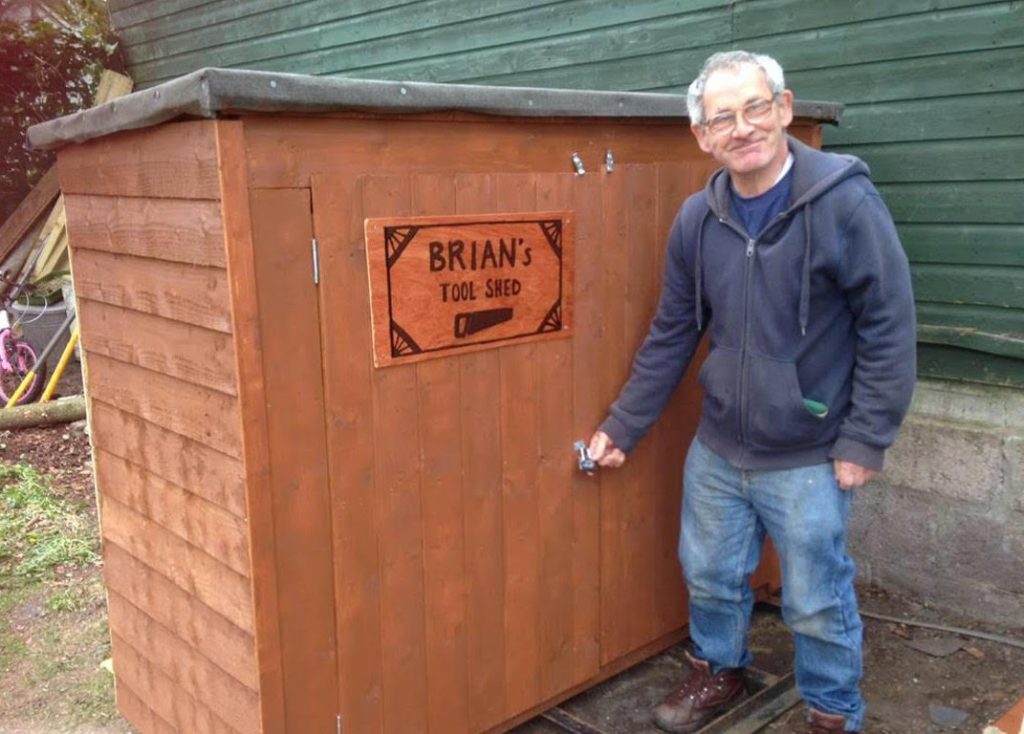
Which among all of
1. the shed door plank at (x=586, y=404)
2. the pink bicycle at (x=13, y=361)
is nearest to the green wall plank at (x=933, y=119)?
the shed door plank at (x=586, y=404)

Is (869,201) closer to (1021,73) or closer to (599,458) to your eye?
(599,458)

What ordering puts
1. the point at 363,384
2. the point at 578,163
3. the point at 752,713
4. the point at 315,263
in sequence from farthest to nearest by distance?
the point at 752,713 → the point at 578,163 → the point at 363,384 → the point at 315,263

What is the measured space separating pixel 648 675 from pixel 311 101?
2.25 meters

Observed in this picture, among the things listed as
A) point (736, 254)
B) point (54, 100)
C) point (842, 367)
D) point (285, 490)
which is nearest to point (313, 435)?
point (285, 490)

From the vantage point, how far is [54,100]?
9.21 m

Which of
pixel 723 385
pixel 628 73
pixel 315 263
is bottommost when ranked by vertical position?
pixel 723 385

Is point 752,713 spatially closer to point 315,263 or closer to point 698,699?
point 698,699

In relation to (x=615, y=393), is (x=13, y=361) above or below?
below

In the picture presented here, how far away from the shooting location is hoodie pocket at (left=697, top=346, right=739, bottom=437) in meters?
2.67

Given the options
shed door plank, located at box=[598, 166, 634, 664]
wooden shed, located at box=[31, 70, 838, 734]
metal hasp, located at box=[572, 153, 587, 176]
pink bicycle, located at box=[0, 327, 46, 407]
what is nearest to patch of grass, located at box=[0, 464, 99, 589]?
wooden shed, located at box=[31, 70, 838, 734]

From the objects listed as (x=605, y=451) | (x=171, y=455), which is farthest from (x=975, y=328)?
(x=171, y=455)

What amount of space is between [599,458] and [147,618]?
4.64ft

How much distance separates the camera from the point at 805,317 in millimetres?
2504

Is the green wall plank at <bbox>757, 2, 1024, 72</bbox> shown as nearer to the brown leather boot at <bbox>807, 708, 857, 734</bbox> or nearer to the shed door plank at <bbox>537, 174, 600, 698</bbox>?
the shed door plank at <bbox>537, 174, 600, 698</bbox>
